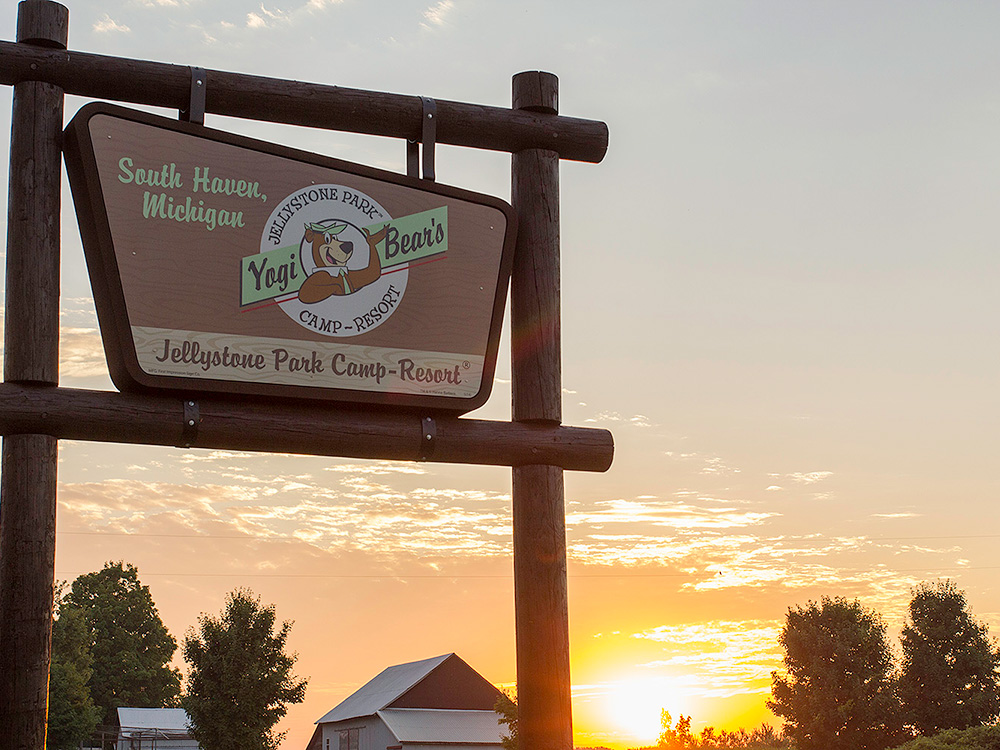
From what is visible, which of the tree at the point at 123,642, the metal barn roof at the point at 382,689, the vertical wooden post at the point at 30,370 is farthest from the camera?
the tree at the point at 123,642

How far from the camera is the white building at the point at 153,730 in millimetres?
62438

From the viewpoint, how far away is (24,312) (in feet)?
26.7

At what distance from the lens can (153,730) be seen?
62.0 m

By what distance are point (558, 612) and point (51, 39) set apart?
659 cm

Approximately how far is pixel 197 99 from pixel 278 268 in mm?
1620

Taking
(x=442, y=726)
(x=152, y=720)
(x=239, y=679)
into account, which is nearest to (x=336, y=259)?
(x=239, y=679)

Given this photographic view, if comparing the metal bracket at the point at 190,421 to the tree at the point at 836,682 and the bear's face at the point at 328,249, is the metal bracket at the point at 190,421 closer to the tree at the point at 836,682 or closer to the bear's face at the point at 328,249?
the bear's face at the point at 328,249

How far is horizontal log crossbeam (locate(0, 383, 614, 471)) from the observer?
808cm

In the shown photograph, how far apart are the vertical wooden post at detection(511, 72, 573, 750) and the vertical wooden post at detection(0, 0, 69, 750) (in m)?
3.96

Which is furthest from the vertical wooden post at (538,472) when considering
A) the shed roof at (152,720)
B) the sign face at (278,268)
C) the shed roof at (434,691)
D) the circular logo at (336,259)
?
the shed roof at (152,720)

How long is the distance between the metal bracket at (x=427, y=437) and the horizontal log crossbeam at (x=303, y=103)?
8.98 ft

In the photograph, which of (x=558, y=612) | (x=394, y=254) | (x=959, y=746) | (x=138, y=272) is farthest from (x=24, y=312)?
(x=959, y=746)

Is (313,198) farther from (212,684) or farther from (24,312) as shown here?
(212,684)

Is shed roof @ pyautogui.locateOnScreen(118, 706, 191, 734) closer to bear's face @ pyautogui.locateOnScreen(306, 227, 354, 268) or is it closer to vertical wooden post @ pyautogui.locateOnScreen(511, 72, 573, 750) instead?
vertical wooden post @ pyautogui.locateOnScreen(511, 72, 573, 750)
